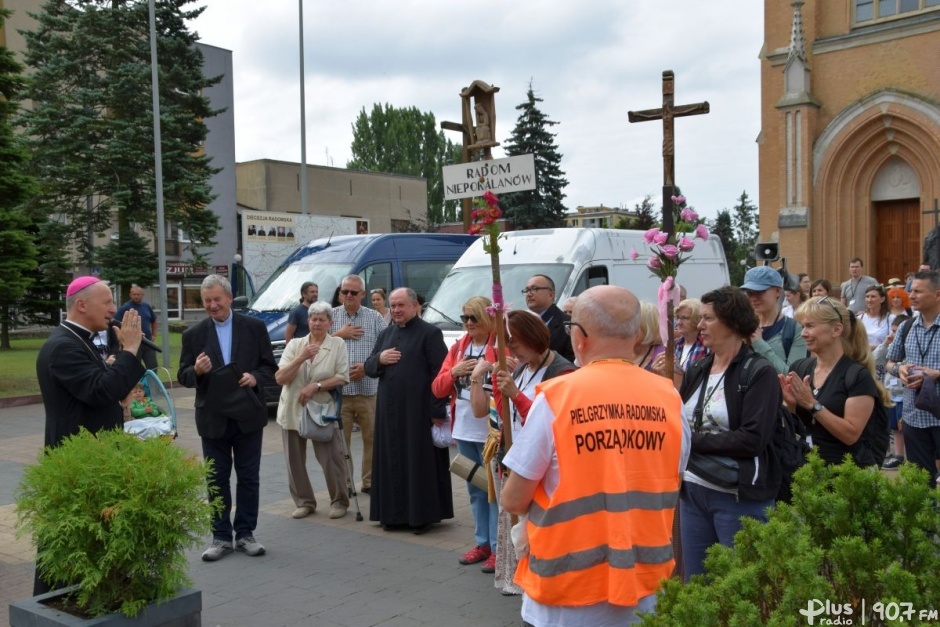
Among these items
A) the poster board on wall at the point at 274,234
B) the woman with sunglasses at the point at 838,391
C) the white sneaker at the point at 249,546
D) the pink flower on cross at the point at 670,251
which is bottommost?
the white sneaker at the point at 249,546

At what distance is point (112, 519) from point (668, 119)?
3.62m

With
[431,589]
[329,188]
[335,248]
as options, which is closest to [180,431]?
[335,248]

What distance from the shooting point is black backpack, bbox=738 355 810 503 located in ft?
12.9

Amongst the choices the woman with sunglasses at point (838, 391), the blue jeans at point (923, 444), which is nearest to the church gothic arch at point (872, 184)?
the blue jeans at point (923, 444)

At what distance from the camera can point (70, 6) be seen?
2939cm

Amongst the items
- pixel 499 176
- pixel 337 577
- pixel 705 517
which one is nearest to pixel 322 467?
pixel 337 577

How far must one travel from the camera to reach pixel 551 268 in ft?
36.2

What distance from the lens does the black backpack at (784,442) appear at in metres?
3.94

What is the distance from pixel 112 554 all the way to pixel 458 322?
7301 mm

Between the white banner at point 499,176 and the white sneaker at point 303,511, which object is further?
the white sneaker at point 303,511

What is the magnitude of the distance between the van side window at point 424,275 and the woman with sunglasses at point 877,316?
656cm

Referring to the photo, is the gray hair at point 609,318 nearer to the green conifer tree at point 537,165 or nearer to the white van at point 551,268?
the white van at point 551,268

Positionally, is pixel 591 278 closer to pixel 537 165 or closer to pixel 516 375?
pixel 516 375

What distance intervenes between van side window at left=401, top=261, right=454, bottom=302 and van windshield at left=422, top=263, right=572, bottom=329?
223cm
